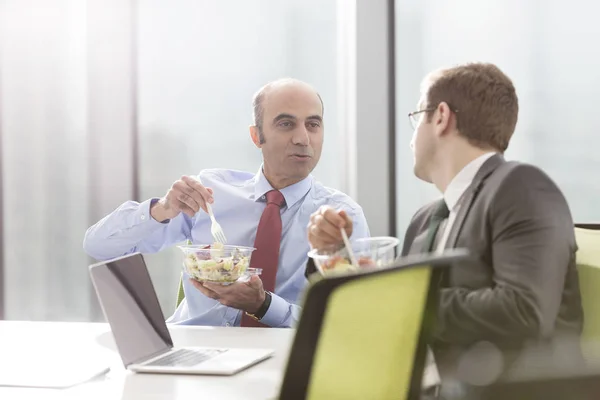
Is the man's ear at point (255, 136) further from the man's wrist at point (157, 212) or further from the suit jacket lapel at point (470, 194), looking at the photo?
the suit jacket lapel at point (470, 194)

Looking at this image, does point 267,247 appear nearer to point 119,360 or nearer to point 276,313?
point 276,313

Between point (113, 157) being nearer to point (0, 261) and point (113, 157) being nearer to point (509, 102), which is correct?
point (0, 261)

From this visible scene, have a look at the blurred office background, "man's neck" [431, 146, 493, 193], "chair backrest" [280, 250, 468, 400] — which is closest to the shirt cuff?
"man's neck" [431, 146, 493, 193]

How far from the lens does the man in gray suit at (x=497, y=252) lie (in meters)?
A: 1.30

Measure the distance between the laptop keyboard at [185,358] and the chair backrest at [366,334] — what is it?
0.61m

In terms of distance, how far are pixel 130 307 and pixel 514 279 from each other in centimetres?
77

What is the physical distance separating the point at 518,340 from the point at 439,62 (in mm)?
2341

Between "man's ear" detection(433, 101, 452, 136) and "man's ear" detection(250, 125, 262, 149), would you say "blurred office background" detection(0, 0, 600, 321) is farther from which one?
"man's ear" detection(433, 101, 452, 136)

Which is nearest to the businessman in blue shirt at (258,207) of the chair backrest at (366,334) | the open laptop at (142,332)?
the open laptop at (142,332)

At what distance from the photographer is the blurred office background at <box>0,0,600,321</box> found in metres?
3.38

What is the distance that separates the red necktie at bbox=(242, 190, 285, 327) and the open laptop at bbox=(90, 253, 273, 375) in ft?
2.22

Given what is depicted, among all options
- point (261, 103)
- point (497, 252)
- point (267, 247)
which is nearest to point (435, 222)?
point (497, 252)

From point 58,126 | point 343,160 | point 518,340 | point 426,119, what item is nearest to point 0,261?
point 58,126

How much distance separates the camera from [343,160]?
3479mm
